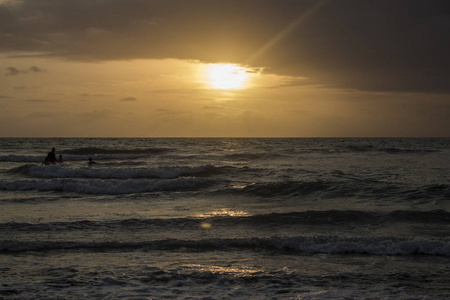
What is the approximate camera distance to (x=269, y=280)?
25.3ft

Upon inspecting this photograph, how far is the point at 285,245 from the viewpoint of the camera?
10.2m

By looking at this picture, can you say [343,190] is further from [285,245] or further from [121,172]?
[121,172]

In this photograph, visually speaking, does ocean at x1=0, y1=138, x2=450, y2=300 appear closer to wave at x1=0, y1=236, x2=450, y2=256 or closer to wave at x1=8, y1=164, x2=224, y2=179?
wave at x1=0, y1=236, x2=450, y2=256

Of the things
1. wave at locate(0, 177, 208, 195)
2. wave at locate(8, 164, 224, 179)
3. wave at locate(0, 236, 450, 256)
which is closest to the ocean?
wave at locate(0, 236, 450, 256)

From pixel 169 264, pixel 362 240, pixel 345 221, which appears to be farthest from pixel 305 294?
pixel 345 221

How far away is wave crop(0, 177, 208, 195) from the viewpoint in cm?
2148

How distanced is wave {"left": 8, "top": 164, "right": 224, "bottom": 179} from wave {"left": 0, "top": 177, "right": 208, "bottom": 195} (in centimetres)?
575

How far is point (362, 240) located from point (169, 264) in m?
4.95

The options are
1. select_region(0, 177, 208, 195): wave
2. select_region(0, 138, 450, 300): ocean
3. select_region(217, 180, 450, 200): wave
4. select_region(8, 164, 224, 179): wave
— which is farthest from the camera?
select_region(8, 164, 224, 179): wave

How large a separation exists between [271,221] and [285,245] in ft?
9.77

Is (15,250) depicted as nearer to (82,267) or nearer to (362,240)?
(82,267)

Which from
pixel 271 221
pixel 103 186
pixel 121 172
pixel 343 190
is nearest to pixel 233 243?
pixel 271 221

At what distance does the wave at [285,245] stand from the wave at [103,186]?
11.0 m

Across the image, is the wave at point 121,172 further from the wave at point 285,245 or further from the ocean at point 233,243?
the wave at point 285,245
